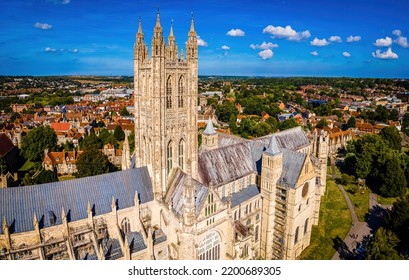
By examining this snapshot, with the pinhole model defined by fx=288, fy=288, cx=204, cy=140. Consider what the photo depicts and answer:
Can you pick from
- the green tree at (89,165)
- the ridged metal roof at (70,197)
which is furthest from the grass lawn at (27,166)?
the ridged metal roof at (70,197)

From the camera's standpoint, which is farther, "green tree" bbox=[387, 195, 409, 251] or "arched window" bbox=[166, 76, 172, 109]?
"green tree" bbox=[387, 195, 409, 251]

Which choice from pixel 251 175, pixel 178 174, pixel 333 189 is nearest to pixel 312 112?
pixel 333 189

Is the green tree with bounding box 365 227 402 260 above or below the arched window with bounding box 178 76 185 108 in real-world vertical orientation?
below

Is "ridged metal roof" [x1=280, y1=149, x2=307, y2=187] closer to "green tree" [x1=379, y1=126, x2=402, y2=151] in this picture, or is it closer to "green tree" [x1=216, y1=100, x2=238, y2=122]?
"green tree" [x1=379, y1=126, x2=402, y2=151]

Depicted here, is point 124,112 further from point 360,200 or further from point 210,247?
point 210,247

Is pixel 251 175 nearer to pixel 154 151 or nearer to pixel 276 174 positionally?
pixel 276 174

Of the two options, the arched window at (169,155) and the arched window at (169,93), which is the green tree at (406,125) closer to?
the arched window at (169,155)

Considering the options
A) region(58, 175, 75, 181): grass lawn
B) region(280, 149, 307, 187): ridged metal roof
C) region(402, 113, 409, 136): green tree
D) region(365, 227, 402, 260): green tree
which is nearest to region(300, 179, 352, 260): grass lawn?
region(365, 227, 402, 260): green tree
